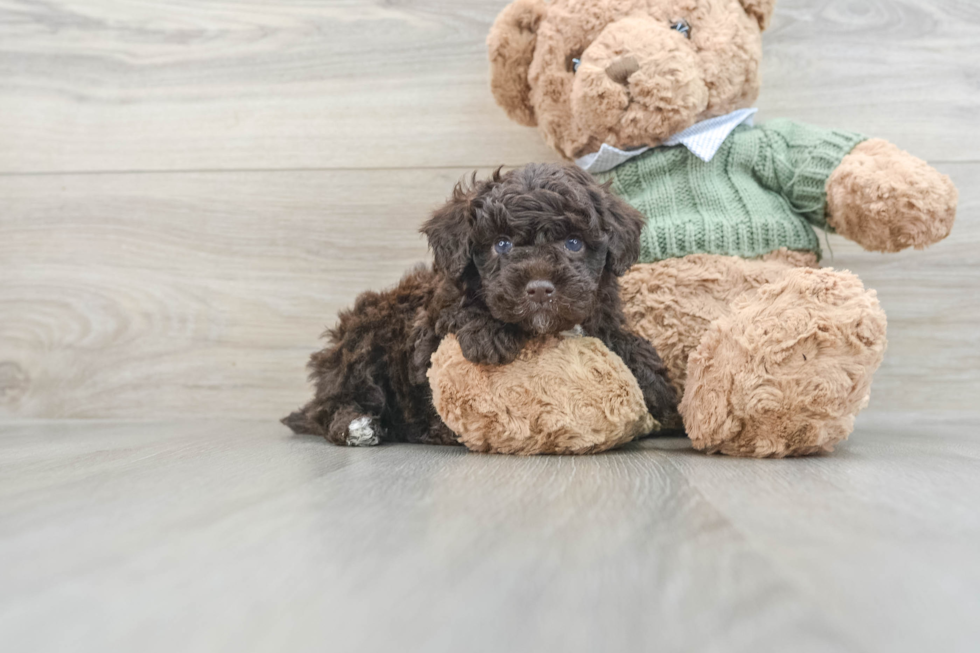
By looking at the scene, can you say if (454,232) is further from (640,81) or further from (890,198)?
(890,198)

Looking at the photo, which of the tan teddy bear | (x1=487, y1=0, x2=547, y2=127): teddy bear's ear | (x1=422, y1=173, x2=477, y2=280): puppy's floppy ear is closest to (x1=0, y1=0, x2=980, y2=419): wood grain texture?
(x1=487, y1=0, x2=547, y2=127): teddy bear's ear

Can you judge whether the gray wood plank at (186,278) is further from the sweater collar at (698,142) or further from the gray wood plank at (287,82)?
the sweater collar at (698,142)

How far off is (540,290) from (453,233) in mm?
162

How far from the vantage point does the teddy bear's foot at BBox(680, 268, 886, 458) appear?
33.6 inches

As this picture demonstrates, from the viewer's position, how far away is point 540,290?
2.83ft

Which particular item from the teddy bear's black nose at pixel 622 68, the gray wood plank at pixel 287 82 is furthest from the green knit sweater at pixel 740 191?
the gray wood plank at pixel 287 82

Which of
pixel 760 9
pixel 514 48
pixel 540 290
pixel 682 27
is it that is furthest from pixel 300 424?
pixel 760 9

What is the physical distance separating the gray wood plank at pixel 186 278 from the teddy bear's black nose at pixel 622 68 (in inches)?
20.3

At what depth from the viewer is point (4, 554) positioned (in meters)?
0.52

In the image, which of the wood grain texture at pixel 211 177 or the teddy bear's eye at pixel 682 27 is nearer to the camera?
the teddy bear's eye at pixel 682 27

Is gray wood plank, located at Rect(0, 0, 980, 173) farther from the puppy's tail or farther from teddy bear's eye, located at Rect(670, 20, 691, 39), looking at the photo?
the puppy's tail

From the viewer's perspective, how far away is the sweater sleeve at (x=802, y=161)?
112 cm

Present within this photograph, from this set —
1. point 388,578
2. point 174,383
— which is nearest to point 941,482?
point 388,578

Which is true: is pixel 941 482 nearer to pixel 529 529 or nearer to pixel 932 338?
pixel 529 529
